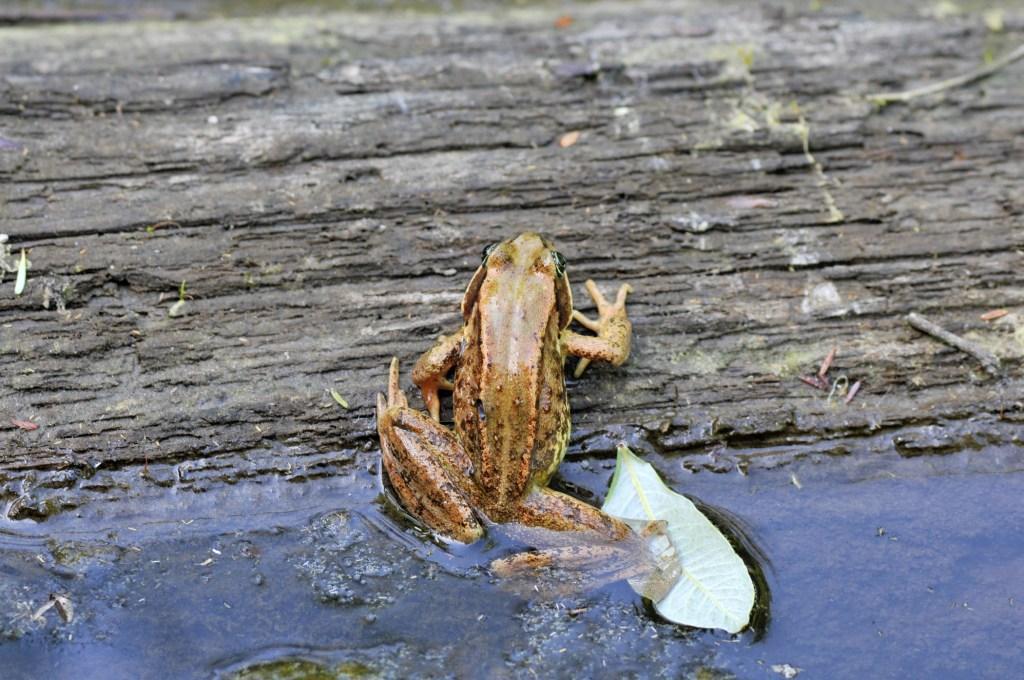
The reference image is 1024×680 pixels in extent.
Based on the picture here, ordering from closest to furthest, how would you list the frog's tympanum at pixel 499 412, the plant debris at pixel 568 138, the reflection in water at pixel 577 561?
the reflection in water at pixel 577 561, the frog's tympanum at pixel 499 412, the plant debris at pixel 568 138

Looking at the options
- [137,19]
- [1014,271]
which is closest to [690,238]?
[1014,271]

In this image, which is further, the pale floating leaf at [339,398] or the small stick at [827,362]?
the small stick at [827,362]

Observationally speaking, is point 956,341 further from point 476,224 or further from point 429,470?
point 429,470

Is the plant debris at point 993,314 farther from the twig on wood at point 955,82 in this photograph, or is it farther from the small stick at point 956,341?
the twig on wood at point 955,82

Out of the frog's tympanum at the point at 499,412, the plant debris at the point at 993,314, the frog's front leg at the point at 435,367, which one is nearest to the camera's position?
the frog's tympanum at the point at 499,412

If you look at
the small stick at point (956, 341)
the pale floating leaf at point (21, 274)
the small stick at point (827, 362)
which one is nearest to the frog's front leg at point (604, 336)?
the small stick at point (827, 362)

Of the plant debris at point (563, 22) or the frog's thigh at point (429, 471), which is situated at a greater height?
the plant debris at point (563, 22)
